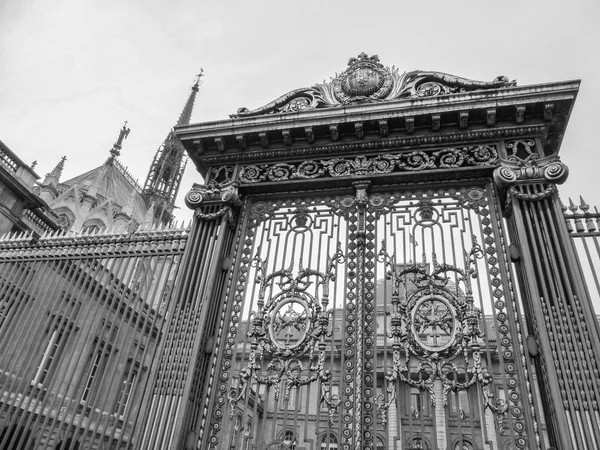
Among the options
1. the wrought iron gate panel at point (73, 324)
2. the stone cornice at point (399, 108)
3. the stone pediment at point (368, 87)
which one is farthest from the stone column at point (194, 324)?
the stone pediment at point (368, 87)

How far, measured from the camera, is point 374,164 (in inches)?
273

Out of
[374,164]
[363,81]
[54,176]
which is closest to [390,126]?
[374,164]

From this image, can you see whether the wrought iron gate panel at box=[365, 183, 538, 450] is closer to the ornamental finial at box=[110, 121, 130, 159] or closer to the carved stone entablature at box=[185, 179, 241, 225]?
A: the carved stone entablature at box=[185, 179, 241, 225]

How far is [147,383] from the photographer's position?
5.78 m

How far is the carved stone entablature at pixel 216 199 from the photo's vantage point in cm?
691

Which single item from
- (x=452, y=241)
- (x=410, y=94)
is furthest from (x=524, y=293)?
(x=410, y=94)

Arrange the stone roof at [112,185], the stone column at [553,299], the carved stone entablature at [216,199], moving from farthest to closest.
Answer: the stone roof at [112,185], the carved stone entablature at [216,199], the stone column at [553,299]

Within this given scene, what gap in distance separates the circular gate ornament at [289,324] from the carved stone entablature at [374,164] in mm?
1969

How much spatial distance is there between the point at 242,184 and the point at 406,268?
2.79 m

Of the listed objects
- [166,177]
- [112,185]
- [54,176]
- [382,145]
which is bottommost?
[382,145]

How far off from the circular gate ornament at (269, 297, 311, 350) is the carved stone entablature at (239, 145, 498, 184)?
1.97 meters

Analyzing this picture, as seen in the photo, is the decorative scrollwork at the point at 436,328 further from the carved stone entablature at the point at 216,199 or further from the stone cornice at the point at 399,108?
the carved stone entablature at the point at 216,199

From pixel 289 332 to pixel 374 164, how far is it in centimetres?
270

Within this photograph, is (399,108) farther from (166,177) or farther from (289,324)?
(166,177)
